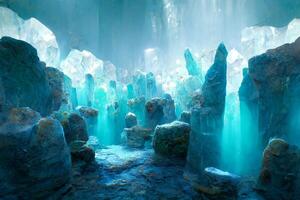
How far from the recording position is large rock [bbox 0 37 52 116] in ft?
24.3

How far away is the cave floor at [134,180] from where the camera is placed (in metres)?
5.77

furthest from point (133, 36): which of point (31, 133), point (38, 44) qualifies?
point (31, 133)

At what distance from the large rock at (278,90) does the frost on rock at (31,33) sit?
22.7 meters

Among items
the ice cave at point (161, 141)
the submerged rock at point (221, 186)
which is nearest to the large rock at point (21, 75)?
the ice cave at point (161, 141)

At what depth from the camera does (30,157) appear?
5188 mm

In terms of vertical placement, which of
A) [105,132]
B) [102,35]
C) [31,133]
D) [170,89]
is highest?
[102,35]

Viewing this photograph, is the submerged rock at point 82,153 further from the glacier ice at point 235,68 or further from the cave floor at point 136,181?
the glacier ice at point 235,68

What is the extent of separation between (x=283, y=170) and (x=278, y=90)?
125 inches

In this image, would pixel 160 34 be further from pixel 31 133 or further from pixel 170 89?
pixel 31 133

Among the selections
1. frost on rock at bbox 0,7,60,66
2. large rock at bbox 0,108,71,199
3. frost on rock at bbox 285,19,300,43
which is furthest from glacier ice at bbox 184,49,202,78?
large rock at bbox 0,108,71,199

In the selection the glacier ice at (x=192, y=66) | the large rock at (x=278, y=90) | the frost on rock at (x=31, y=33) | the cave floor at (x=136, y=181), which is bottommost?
the cave floor at (x=136, y=181)

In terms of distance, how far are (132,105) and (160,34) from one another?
43.4 feet

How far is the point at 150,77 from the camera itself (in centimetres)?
2056

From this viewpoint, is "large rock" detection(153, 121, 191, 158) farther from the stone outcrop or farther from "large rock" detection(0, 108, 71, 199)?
"large rock" detection(0, 108, 71, 199)
